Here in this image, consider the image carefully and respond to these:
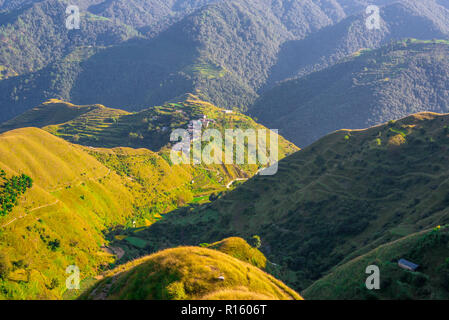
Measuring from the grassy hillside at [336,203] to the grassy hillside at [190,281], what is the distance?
1090 inches

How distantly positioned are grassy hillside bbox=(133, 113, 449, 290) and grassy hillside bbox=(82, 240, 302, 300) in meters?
27.7

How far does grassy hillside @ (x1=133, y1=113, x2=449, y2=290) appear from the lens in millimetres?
59781

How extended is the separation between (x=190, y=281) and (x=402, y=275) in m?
21.2

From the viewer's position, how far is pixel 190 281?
2567cm

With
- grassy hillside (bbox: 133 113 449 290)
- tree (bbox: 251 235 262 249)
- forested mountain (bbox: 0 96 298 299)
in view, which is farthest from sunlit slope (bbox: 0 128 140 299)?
tree (bbox: 251 235 262 249)

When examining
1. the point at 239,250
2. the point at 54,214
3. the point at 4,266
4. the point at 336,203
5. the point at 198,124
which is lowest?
the point at 4,266

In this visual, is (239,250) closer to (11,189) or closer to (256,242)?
(256,242)

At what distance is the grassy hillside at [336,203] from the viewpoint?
59.8 metres

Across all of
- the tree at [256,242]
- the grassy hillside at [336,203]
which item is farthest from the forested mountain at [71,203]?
the tree at [256,242]

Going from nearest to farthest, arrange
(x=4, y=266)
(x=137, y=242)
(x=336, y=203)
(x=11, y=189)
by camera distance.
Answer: (x=4, y=266) → (x=11, y=189) → (x=336, y=203) → (x=137, y=242)

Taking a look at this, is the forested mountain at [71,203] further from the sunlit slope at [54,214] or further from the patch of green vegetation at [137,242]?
the patch of green vegetation at [137,242]

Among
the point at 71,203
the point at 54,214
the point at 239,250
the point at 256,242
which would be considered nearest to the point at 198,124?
the point at 71,203

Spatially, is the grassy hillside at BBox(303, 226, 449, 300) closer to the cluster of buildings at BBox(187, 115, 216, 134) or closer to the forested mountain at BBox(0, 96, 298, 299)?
the forested mountain at BBox(0, 96, 298, 299)

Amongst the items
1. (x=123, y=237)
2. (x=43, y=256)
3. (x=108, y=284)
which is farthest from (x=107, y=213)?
(x=108, y=284)
